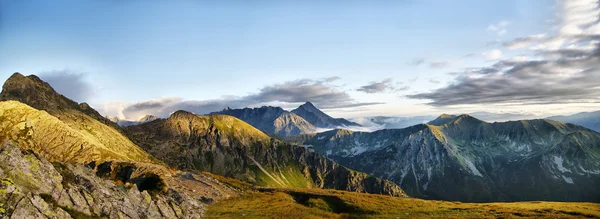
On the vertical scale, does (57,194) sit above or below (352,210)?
above

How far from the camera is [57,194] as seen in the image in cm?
3197

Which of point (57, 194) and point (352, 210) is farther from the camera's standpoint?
point (352, 210)

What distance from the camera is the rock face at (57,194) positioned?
27.2 meters

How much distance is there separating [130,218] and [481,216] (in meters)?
53.9

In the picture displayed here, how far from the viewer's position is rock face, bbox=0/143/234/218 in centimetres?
2721

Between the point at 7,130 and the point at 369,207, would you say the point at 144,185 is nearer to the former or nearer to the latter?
the point at 369,207

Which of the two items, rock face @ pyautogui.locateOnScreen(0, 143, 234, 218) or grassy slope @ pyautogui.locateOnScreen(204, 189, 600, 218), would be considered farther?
grassy slope @ pyautogui.locateOnScreen(204, 189, 600, 218)

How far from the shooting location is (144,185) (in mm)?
61406

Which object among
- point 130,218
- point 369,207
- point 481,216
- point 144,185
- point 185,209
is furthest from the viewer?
point 369,207

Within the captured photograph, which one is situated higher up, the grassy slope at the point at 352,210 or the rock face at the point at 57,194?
the rock face at the point at 57,194

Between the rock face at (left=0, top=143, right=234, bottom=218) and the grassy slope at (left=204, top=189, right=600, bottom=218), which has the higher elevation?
the rock face at (left=0, top=143, right=234, bottom=218)

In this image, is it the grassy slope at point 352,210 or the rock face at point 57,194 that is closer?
the rock face at point 57,194

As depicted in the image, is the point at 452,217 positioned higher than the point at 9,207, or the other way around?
the point at 9,207

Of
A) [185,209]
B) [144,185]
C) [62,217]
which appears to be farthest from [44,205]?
[144,185]
